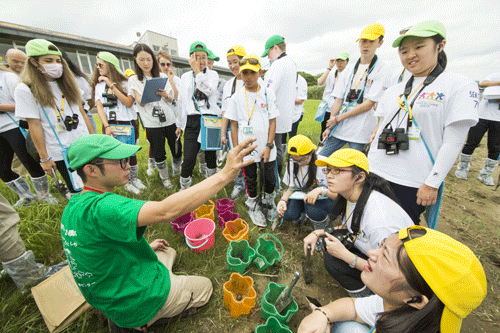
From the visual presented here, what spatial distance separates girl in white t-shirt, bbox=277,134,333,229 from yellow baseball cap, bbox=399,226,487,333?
1.74 meters

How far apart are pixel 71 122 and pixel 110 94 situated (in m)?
1.08

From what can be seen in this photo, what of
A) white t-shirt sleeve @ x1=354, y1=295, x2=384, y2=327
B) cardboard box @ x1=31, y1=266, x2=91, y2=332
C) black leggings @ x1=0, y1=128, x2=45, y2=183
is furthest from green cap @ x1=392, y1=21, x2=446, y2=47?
black leggings @ x1=0, y1=128, x2=45, y2=183

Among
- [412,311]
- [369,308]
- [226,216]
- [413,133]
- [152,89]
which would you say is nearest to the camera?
[412,311]

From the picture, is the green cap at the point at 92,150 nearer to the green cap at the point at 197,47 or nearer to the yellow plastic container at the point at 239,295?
the yellow plastic container at the point at 239,295

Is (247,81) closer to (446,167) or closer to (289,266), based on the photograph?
(446,167)

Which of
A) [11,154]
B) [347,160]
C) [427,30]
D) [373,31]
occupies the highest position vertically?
[373,31]

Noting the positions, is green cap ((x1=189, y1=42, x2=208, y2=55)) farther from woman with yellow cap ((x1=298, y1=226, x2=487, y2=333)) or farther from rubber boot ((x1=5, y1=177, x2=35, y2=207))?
woman with yellow cap ((x1=298, y1=226, x2=487, y2=333))

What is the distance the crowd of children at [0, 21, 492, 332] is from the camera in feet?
3.74

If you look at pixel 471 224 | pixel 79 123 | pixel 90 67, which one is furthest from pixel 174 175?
pixel 90 67

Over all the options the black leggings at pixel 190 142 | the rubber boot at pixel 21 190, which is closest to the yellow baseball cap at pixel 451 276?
the black leggings at pixel 190 142

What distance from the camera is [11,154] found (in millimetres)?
3295

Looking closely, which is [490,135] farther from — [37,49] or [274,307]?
Result: [37,49]

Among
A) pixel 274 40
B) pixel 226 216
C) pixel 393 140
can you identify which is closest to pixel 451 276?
pixel 393 140

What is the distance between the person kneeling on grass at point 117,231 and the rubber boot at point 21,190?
3256mm
